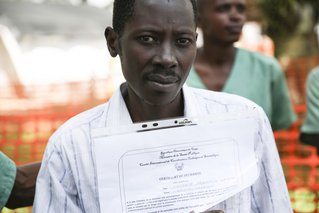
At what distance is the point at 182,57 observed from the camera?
59.9 inches

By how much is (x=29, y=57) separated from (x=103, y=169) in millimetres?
10058

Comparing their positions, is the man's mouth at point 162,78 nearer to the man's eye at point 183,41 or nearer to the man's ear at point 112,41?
the man's eye at point 183,41

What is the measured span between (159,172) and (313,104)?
180 cm

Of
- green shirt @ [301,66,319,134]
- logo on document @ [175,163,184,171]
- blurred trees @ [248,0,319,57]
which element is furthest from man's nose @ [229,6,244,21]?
blurred trees @ [248,0,319,57]

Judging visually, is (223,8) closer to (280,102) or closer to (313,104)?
(280,102)

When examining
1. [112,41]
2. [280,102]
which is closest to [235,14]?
[280,102]

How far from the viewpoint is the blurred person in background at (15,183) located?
1895mm

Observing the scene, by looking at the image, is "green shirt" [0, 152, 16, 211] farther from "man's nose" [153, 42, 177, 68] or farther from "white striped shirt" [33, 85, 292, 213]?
"man's nose" [153, 42, 177, 68]

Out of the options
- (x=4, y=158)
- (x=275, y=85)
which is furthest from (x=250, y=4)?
(x=4, y=158)

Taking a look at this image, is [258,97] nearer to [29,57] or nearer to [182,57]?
[182,57]

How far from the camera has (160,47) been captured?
4.93 ft

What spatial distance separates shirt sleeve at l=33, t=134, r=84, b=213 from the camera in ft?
4.99

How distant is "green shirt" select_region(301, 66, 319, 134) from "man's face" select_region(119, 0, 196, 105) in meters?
1.68

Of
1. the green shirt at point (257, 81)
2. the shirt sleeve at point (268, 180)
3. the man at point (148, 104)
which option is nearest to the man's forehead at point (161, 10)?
the man at point (148, 104)
